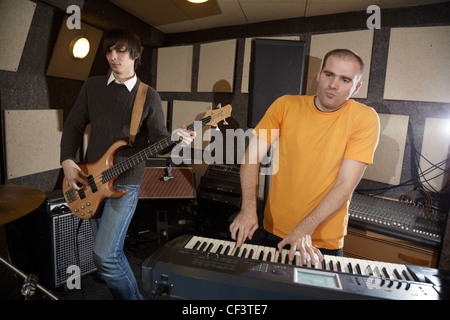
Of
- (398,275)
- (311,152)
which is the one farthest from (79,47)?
(398,275)

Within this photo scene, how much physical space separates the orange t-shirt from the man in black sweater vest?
2.01 ft

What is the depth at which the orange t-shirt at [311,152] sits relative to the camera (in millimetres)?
1218

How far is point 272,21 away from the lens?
2867 millimetres

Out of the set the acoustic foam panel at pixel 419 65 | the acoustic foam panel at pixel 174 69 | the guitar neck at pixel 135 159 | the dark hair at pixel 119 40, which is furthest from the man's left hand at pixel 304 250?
the acoustic foam panel at pixel 174 69

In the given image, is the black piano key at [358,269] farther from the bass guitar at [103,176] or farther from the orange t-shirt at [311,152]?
the bass guitar at [103,176]

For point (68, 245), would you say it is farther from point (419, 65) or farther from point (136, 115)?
point (419, 65)

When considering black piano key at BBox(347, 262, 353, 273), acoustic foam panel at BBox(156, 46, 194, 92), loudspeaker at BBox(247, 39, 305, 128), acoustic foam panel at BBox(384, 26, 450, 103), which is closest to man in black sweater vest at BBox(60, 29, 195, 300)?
loudspeaker at BBox(247, 39, 305, 128)

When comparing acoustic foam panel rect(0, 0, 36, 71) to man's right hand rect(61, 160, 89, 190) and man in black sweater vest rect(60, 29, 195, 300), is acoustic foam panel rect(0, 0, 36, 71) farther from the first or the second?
man's right hand rect(61, 160, 89, 190)

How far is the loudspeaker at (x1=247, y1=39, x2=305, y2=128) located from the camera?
1978 mm

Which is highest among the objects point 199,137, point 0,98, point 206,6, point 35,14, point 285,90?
point 206,6
